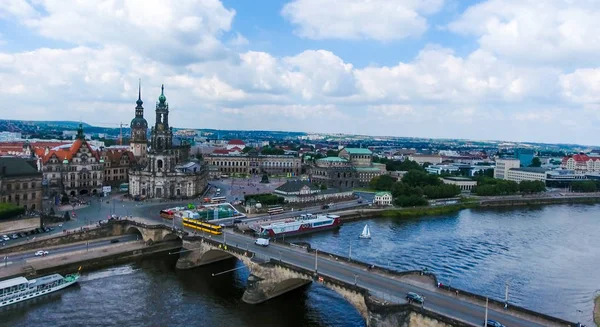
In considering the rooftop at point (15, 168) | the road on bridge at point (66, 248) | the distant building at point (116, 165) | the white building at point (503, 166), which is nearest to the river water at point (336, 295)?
the road on bridge at point (66, 248)

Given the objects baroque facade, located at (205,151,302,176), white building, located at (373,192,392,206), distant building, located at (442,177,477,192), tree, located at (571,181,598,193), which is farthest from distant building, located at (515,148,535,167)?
white building, located at (373,192,392,206)

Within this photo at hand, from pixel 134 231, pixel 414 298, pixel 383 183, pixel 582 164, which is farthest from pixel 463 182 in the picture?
pixel 414 298

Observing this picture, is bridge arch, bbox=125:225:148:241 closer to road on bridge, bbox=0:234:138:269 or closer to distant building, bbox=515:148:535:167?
road on bridge, bbox=0:234:138:269

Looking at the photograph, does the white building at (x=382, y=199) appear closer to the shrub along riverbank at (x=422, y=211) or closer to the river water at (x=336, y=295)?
the shrub along riverbank at (x=422, y=211)

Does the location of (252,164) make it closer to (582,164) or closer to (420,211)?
(420,211)

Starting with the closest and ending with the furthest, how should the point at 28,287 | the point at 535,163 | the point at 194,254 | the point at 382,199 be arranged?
the point at 28,287 → the point at 194,254 → the point at 382,199 → the point at 535,163
